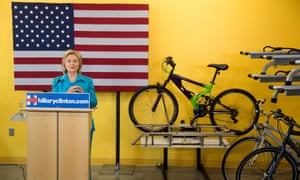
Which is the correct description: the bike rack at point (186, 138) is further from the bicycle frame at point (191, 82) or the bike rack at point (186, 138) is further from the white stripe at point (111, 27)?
the white stripe at point (111, 27)

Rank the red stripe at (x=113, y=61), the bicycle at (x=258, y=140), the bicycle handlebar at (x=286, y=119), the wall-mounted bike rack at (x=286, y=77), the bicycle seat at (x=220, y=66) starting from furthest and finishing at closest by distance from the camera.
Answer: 1. the red stripe at (x=113, y=61)
2. the bicycle seat at (x=220, y=66)
3. the bicycle at (x=258, y=140)
4. the bicycle handlebar at (x=286, y=119)
5. the wall-mounted bike rack at (x=286, y=77)

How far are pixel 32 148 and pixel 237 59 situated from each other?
3001 mm

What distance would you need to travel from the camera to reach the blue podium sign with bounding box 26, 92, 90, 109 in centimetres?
365

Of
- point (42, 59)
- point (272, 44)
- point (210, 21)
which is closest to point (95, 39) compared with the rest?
point (42, 59)

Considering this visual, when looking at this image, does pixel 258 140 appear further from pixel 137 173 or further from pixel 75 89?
pixel 75 89

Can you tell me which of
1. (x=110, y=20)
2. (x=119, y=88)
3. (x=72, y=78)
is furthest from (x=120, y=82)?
(x=72, y=78)

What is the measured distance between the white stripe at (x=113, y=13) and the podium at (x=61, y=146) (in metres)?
1.86

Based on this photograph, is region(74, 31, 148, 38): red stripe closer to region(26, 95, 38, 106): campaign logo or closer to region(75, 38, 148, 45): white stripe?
region(75, 38, 148, 45): white stripe

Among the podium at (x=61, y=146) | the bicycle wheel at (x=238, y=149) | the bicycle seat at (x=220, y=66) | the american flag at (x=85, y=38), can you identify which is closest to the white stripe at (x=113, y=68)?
the american flag at (x=85, y=38)

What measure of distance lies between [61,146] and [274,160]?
6.92ft

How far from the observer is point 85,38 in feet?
16.9

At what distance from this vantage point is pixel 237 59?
5.40m

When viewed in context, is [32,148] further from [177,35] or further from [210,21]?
[210,21]

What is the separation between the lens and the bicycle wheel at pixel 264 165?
407cm
